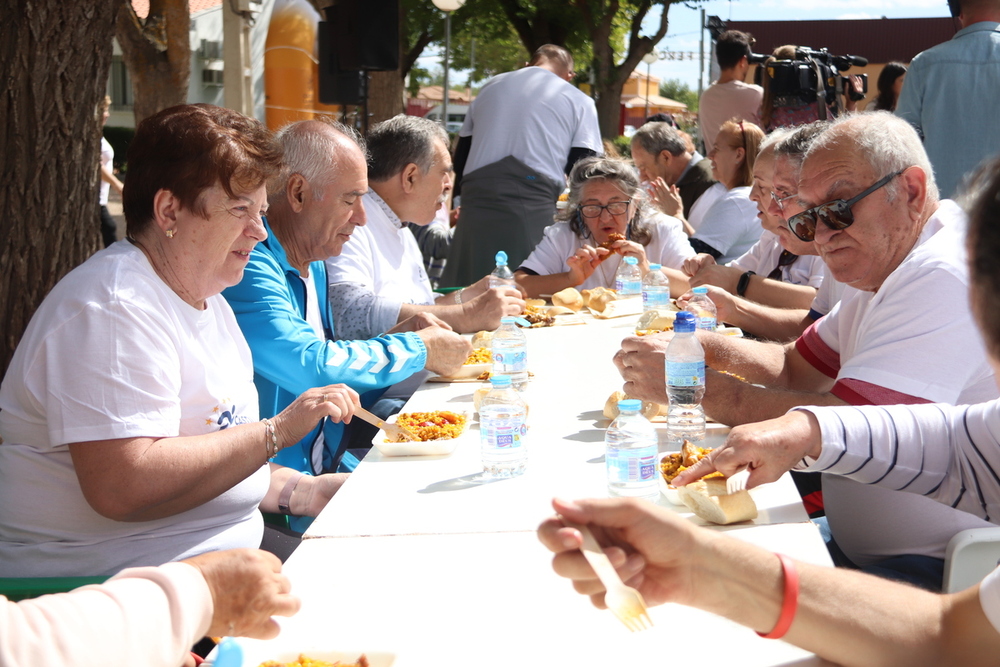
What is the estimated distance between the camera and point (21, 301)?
3.93 meters

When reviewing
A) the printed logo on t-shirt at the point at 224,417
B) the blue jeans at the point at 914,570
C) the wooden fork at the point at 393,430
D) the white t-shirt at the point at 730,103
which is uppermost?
the white t-shirt at the point at 730,103

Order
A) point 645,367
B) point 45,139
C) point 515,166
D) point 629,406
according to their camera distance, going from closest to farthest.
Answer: point 629,406 → point 645,367 → point 45,139 → point 515,166

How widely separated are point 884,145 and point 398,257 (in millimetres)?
2316

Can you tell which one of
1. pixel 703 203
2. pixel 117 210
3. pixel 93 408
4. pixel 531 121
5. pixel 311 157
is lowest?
pixel 117 210

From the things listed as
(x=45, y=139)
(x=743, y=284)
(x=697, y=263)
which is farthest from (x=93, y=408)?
(x=697, y=263)

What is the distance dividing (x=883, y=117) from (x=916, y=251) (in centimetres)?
47

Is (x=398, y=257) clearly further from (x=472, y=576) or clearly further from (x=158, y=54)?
(x=158, y=54)

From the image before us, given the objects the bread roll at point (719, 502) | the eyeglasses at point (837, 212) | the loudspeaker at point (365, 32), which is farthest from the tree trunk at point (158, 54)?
the bread roll at point (719, 502)

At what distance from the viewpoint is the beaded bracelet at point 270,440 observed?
81.0 inches

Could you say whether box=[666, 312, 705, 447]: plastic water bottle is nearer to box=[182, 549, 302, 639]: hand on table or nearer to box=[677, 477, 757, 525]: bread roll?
box=[677, 477, 757, 525]: bread roll

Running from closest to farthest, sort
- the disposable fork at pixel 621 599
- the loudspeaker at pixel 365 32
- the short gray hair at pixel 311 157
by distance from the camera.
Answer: the disposable fork at pixel 621 599 < the short gray hair at pixel 311 157 < the loudspeaker at pixel 365 32

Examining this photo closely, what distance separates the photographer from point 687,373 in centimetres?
231

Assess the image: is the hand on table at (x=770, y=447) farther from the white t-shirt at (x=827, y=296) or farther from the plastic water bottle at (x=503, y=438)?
the white t-shirt at (x=827, y=296)

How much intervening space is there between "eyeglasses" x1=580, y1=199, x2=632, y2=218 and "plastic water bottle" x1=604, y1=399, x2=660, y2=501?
2.99 meters
